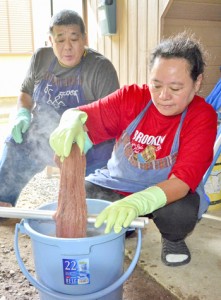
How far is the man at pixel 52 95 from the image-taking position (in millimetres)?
1816

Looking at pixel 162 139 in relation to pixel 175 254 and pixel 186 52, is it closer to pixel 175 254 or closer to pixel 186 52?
pixel 186 52

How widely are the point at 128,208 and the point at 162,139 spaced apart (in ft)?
1.59

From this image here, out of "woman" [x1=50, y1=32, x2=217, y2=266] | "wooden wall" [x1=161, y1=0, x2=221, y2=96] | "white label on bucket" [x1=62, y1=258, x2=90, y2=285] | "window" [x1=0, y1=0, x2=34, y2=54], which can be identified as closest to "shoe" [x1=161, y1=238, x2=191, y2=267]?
"woman" [x1=50, y1=32, x2=217, y2=266]

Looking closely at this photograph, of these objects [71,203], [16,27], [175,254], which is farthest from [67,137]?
[16,27]

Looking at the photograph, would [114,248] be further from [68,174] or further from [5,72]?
[5,72]

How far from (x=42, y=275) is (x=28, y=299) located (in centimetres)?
25

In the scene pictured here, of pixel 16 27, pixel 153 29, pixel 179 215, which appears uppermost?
pixel 16 27

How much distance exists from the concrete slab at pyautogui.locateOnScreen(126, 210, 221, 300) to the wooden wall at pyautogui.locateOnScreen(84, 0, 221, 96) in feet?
3.90

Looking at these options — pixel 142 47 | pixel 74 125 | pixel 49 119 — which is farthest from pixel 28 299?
pixel 142 47

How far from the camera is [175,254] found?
1.49 m

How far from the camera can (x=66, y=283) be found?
1.03 meters

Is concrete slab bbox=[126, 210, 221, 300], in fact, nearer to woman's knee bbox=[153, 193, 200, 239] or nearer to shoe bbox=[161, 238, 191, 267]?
shoe bbox=[161, 238, 191, 267]

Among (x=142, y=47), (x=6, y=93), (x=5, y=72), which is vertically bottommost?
(x=6, y=93)

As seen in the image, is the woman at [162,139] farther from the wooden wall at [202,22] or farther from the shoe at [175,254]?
the wooden wall at [202,22]
